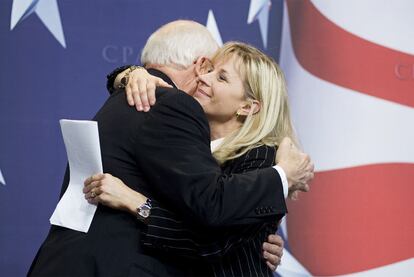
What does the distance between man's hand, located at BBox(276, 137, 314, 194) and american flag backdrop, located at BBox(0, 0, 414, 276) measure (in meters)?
1.00

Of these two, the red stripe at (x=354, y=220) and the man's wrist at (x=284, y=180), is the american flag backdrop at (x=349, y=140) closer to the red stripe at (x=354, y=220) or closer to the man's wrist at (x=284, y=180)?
the red stripe at (x=354, y=220)

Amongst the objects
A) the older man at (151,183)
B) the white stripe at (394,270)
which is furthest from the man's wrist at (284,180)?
the white stripe at (394,270)

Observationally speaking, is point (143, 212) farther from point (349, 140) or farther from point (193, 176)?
point (349, 140)

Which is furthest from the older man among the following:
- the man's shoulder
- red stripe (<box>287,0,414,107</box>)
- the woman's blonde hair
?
red stripe (<box>287,0,414,107</box>)

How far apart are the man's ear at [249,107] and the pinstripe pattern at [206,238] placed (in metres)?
0.15

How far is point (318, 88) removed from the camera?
274 centimetres

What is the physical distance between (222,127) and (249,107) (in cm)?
9

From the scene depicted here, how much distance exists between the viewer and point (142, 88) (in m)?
1.62

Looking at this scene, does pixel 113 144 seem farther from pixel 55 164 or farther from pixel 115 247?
pixel 55 164

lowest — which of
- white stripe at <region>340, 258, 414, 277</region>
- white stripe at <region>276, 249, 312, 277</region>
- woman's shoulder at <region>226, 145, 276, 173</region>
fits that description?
white stripe at <region>340, 258, 414, 277</region>

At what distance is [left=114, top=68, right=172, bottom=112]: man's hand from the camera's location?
160 cm

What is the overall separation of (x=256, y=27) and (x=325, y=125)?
39 cm

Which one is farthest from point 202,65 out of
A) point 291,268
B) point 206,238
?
point 291,268

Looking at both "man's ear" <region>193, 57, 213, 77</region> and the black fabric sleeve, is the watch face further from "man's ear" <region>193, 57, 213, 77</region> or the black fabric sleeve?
"man's ear" <region>193, 57, 213, 77</region>
